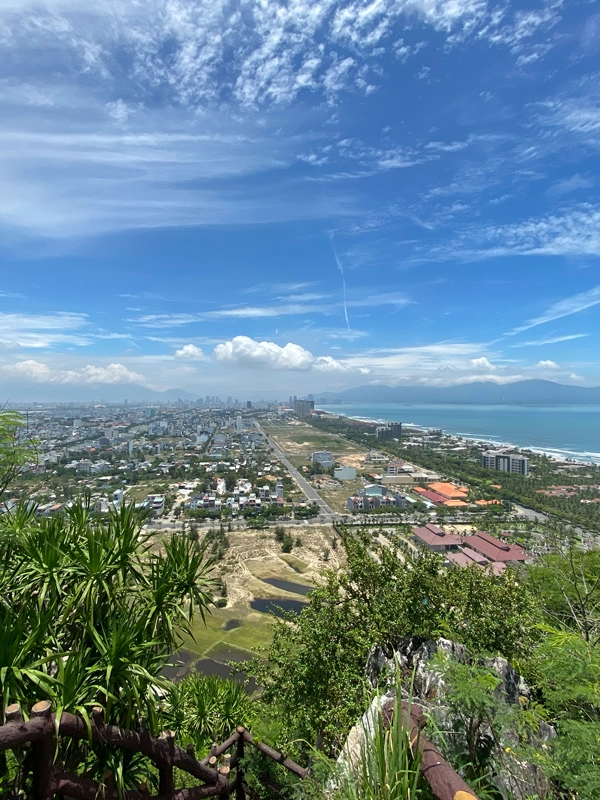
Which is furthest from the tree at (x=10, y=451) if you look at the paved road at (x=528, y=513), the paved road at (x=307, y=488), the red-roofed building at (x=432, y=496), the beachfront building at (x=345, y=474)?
the beachfront building at (x=345, y=474)

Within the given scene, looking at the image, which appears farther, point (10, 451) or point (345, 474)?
point (345, 474)

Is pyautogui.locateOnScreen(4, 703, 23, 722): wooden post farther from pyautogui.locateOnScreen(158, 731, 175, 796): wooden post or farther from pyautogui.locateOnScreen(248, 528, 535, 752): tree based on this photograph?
pyautogui.locateOnScreen(248, 528, 535, 752): tree

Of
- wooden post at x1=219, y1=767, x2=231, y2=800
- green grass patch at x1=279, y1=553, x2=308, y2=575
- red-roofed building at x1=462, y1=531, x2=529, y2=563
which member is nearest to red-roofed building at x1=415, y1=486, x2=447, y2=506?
red-roofed building at x1=462, y1=531, x2=529, y2=563

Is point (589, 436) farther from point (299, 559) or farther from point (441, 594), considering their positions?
point (441, 594)

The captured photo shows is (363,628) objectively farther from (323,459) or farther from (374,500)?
(323,459)

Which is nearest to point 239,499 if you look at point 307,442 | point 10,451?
point 10,451
